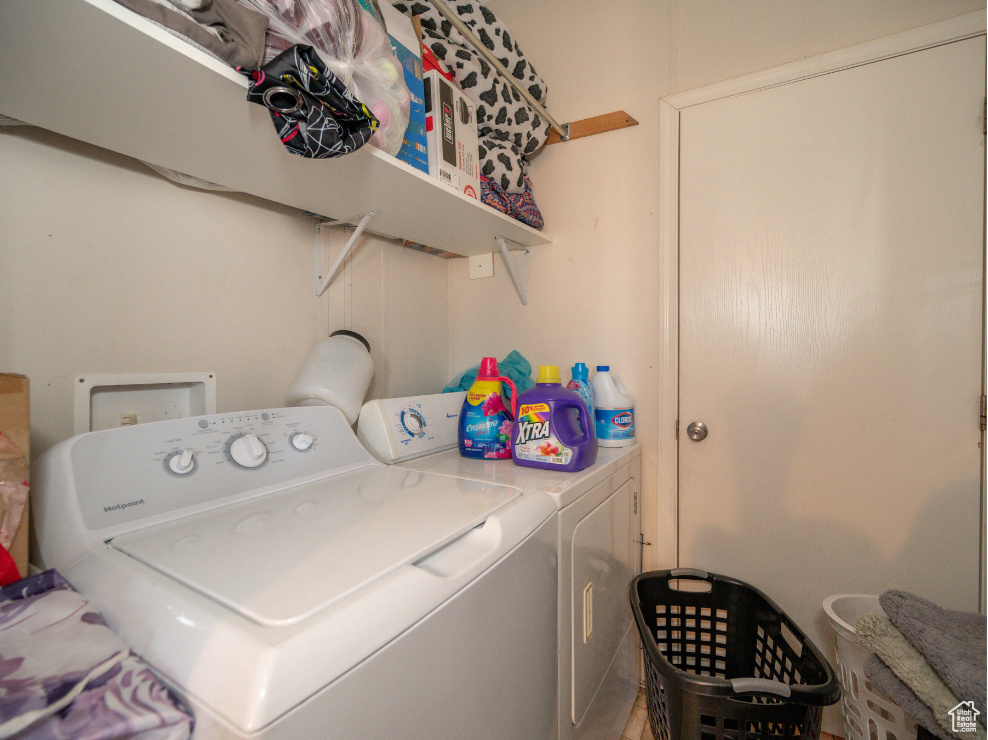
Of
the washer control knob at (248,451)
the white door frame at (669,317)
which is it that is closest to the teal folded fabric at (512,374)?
the white door frame at (669,317)

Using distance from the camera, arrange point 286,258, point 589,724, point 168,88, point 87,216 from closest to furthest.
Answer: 1. point 168,88
2. point 87,216
3. point 589,724
4. point 286,258

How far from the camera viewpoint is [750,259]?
1.52 m

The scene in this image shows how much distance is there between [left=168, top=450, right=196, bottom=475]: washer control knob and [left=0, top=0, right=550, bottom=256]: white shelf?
0.63 metres

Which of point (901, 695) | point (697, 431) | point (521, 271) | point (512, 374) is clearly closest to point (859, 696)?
point (901, 695)

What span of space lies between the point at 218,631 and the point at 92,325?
2.90ft

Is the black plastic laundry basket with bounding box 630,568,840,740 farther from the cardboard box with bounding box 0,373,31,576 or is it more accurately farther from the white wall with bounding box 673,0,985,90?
the white wall with bounding box 673,0,985,90

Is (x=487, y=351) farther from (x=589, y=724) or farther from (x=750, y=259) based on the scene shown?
(x=589, y=724)

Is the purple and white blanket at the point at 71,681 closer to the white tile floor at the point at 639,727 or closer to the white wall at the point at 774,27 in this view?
the white tile floor at the point at 639,727

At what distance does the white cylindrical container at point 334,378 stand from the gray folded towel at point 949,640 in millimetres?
1365

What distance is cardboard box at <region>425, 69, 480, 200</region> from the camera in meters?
1.26

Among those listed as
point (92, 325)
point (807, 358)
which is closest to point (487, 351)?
point (807, 358)

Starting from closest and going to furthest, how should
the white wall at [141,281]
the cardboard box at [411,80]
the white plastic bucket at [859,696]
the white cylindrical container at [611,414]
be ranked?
1. the white wall at [141,281]
2. the white plastic bucket at [859,696]
3. the cardboard box at [411,80]
4. the white cylindrical container at [611,414]

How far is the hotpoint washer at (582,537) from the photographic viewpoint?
3.34ft

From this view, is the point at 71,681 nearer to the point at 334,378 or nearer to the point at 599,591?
the point at 334,378
